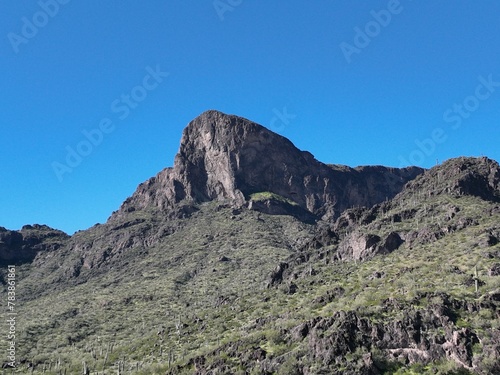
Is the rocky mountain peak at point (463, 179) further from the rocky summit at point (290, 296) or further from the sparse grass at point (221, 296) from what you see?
the sparse grass at point (221, 296)

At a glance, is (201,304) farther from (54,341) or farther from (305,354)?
(305,354)

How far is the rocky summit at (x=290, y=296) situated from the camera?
5428 centimetres

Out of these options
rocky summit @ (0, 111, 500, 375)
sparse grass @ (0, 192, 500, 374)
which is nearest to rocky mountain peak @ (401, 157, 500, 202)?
rocky summit @ (0, 111, 500, 375)

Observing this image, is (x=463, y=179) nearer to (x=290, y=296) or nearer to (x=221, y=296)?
(x=290, y=296)

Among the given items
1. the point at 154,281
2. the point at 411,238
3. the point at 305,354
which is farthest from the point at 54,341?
the point at 411,238

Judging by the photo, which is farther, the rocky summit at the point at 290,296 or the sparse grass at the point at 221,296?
the sparse grass at the point at 221,296

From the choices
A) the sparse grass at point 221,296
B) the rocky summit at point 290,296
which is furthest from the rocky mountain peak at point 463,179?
the sparse grass at point 221,296

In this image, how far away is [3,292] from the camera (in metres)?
167

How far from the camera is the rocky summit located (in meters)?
54.3

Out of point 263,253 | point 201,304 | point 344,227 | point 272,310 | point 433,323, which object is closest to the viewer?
point 433,323

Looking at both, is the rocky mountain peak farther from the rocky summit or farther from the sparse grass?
the sparse grass

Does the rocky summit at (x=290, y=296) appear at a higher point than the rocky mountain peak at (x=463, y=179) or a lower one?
lower

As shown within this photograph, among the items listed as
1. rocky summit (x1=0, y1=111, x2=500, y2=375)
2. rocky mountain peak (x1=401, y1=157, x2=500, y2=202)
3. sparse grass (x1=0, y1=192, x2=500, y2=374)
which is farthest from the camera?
rocky mountain peak (x1=401, y1=157, x2=500, y2=202)

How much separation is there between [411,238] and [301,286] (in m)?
25.1
